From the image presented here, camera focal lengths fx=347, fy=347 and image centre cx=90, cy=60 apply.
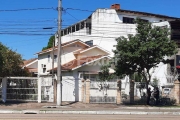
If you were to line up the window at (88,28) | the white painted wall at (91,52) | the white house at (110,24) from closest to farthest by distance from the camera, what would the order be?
the white painted wall at (91,52) → the white house at (110,24) → the window at (88,28)

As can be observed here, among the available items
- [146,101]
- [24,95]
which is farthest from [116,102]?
[24,95]

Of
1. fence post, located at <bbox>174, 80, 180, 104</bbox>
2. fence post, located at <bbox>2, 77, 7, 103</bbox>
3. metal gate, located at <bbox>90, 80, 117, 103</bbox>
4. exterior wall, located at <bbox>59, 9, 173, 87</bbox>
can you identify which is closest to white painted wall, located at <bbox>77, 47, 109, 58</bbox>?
exterior wall, located at <bbox>59, 9, 173, 87</bbox>

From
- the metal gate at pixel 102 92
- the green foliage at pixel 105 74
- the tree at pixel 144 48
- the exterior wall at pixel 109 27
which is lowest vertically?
the metal gate at pixel 102 92

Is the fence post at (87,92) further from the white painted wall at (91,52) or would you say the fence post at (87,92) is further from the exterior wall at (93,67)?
the white painted wall at (91,52)


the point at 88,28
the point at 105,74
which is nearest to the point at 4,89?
the point at 105,74

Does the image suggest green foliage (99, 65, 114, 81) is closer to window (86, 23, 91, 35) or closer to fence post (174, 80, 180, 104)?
fence post (174, 80, 180, 104)

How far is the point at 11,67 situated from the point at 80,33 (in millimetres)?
20841

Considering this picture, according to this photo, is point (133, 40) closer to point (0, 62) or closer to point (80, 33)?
point (0, 62)

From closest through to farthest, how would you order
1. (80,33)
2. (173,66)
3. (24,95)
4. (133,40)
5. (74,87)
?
(133,40) < (24,95) < (74,87) < (173,66) < (80,33)

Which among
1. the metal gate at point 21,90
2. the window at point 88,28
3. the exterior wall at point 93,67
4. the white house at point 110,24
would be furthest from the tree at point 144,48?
the window at point 88,28

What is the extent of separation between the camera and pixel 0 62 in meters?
27.2

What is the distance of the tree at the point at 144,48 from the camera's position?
88.0 feet

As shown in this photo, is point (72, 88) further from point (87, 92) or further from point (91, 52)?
point (91, 52)

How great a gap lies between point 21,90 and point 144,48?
1120cm
